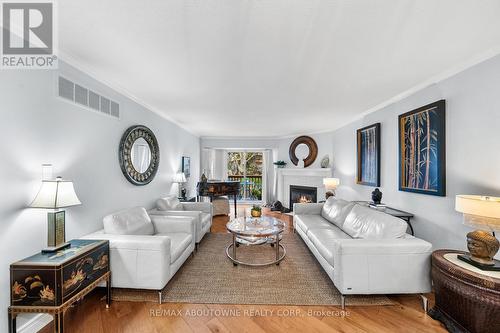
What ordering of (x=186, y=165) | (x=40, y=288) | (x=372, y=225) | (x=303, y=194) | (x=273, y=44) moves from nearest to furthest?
(x=40, y=288), (x=273, y=44), (x=372, y=225), (x=186, y=165), (x=303, y=194)

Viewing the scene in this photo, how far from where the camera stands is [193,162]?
21.3 feet

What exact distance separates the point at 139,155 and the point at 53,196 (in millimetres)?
1832

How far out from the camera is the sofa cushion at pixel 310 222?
3.52 meters

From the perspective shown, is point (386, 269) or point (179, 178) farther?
point (179, 178)

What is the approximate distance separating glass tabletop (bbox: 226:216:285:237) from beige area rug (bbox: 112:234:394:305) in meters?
0.46

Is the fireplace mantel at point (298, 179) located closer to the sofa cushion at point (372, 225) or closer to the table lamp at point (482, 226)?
the sofa cushion at point (372, 225)

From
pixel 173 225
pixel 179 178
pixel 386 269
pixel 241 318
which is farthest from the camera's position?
pixel 179 178

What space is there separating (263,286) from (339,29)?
263 cm

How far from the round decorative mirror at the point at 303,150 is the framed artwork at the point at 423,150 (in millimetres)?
3153

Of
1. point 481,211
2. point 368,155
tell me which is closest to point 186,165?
point 368,155

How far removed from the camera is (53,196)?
5.73ft

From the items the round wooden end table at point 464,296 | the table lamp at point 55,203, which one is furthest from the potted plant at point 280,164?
the table lamp at point 55,203

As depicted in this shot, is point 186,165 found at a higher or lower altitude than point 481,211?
higher

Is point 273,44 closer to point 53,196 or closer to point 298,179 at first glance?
point 53,196
